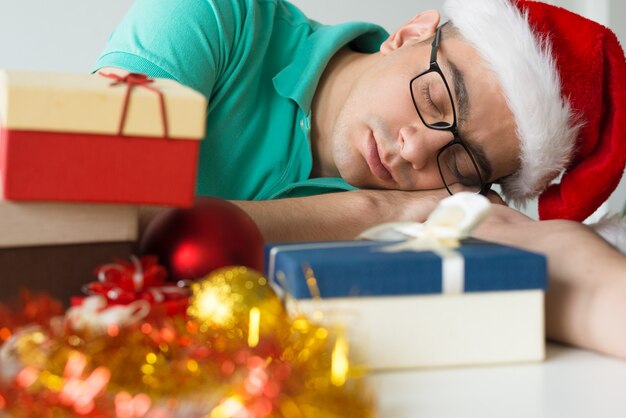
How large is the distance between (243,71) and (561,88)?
1.68ft

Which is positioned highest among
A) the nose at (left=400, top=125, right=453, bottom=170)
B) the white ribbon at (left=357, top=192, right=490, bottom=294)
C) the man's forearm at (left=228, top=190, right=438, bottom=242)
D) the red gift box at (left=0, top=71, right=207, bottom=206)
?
the red gift box at (left=0, top=71, right=207, bottom=206)

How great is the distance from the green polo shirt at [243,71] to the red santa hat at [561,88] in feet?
0.98

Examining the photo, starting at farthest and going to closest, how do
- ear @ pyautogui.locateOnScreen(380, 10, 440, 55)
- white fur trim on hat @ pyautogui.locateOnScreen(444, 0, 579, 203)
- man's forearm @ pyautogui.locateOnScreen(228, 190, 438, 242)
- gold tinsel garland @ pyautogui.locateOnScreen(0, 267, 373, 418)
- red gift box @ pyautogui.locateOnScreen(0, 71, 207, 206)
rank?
→ ear @ pyautogui.locateOnScreen(380, 10, 440, 55) → white fur trim on hat @ pyautogui.locateOnScreen(444, 0, 579, 203) → man's forearm @ pyautogui.locateOnScreen(228, 190, 438, 242) → red gift box @ pyautogui.locateOnScreen(0, 71, 207, 206) → gold tinsel garland @ pyautogui.locateOnScreen(0, 267, 373, 418)

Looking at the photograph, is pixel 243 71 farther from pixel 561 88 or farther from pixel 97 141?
pixel 97 141

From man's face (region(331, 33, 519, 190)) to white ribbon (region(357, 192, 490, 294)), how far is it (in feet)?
1.38

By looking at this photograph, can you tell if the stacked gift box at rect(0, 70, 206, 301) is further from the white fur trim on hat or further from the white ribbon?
the white fur trim on hat

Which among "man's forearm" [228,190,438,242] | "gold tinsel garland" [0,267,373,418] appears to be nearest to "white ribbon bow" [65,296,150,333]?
"gold tinsel garland" [0,267,373,418]

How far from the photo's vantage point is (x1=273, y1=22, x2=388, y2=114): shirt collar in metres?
1.25

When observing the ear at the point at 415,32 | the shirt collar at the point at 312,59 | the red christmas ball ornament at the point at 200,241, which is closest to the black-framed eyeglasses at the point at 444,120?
the ear at the point at 415,32

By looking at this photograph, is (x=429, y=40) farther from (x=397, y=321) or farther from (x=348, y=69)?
(x=397, y=321)

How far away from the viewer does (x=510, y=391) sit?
1.54 ft

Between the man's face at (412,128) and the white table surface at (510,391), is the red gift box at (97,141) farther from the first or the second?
the man's face at (412,128)

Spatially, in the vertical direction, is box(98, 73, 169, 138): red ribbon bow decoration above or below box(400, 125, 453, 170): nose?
above

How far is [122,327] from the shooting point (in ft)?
1.47
